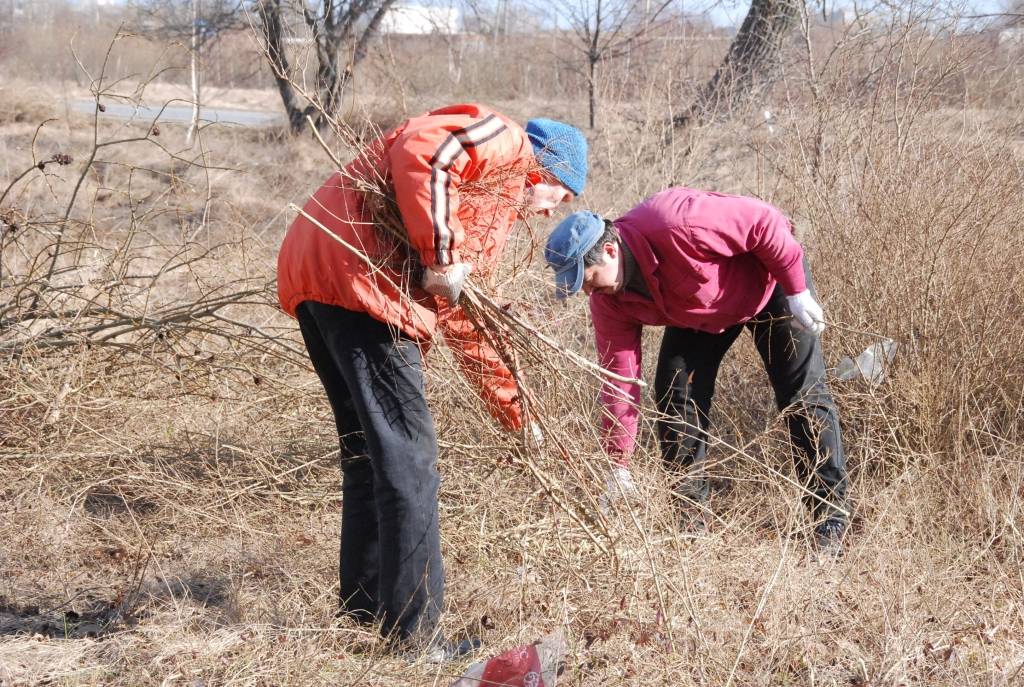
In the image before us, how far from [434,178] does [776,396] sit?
1867mm

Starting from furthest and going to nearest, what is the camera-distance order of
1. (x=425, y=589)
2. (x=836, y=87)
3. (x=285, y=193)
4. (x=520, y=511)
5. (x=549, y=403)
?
(x=285, y=193)
(x=836, y=87)
(x=520, y=511)
(x=549, y=403)
(x=425, y=589)

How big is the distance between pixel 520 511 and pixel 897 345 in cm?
179

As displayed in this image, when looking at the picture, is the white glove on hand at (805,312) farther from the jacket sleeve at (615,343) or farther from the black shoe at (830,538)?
the black shoe at (830,538)

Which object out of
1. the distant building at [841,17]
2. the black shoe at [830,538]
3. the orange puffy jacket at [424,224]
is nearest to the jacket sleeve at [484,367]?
the orange puffy jacket at [424,224]

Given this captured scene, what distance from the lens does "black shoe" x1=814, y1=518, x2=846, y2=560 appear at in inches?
127

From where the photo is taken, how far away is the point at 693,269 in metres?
3.26

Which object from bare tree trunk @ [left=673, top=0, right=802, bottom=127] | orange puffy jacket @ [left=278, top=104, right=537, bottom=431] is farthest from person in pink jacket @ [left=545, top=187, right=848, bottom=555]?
bare tree trunk @ [left=673, top=0, right=802, bottom=127]

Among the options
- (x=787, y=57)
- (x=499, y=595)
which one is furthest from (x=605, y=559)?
(x=787, y=57)

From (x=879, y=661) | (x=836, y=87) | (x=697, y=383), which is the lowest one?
(x=879, y=661)

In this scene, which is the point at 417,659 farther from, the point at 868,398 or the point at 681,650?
the point at 868,398

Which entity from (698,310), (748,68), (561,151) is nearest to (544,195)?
(561,151)

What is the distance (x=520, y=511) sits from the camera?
3.22 meters

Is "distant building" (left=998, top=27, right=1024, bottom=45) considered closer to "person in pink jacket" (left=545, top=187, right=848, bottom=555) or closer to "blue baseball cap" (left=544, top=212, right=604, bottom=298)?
"person in pink jacket" (left=545, top=187, right=848, bottom=555)

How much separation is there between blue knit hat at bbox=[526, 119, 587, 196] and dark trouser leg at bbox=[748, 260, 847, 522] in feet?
3.52
